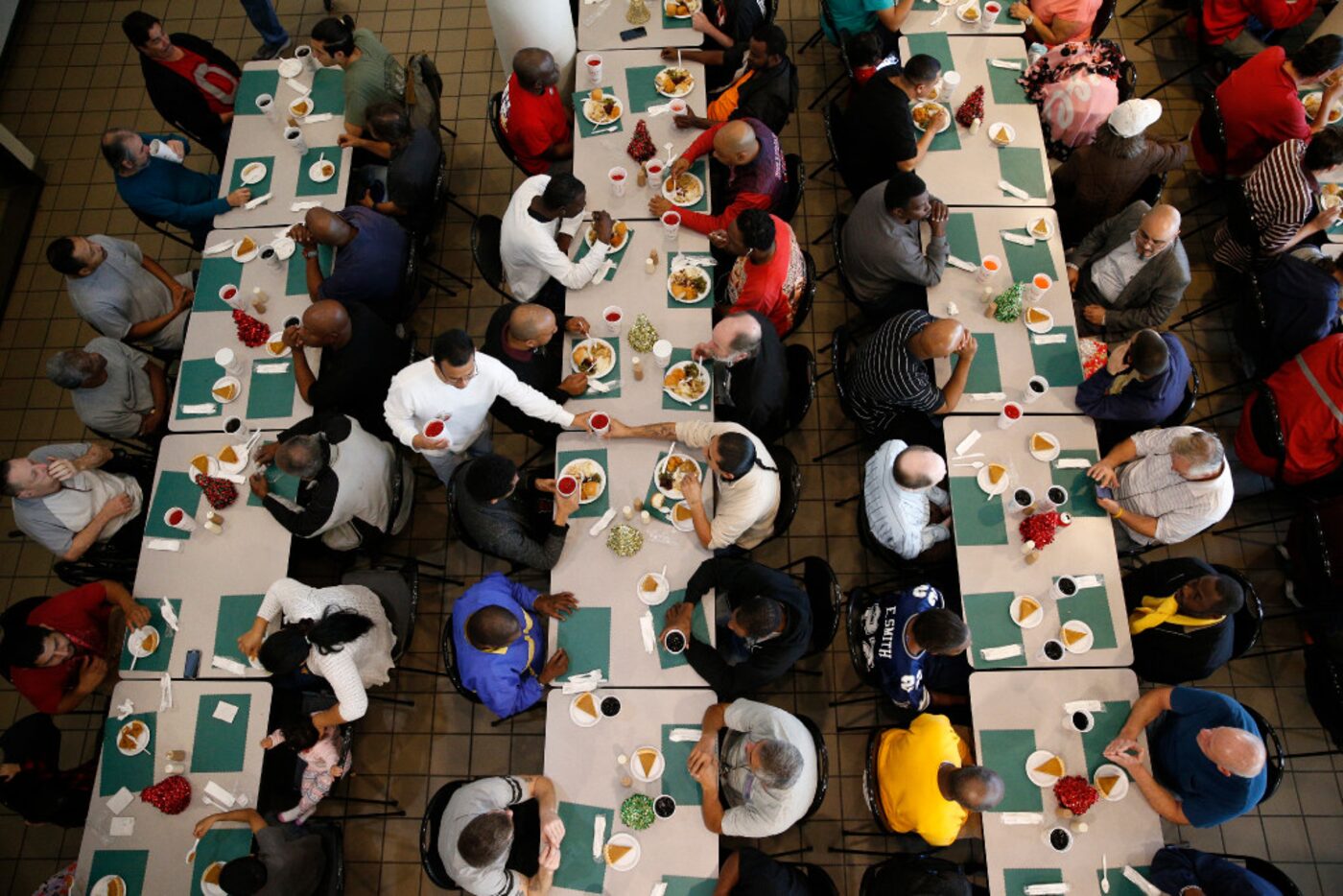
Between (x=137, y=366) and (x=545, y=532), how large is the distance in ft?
11.1

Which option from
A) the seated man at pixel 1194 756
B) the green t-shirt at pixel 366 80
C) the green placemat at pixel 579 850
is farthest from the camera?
the green t-shirt at pixel 366 80

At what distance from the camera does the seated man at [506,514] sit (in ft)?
15.0

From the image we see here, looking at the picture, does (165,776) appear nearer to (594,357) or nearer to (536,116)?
(594,357)

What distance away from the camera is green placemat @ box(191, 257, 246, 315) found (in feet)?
19.1

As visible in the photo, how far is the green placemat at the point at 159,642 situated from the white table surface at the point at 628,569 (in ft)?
7.80

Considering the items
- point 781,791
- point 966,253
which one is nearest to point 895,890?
point 781,791

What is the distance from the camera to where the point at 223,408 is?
18.2ft

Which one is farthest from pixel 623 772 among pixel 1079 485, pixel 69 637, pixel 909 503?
pixel 69 637

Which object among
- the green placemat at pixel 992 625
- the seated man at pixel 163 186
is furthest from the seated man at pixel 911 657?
the seated man at pixel 163 186

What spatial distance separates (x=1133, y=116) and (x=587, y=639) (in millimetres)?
5174

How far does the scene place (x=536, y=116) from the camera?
20.5 feet

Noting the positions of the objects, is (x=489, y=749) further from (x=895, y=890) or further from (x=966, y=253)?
(x=966, y=253)

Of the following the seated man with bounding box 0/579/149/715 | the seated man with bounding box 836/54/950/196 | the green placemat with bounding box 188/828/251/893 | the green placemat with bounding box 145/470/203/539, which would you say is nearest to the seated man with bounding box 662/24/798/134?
the seated man with bounding box 836/54/950/196

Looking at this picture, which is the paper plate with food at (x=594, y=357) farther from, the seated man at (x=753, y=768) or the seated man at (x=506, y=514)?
the seated man at (x=753, y=768)
